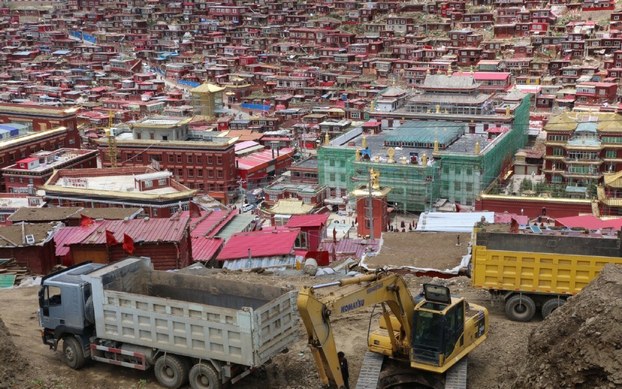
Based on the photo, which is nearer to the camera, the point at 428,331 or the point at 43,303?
the point at 428,331

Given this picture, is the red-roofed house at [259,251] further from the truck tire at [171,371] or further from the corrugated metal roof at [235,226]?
the truck tire at [171,371]

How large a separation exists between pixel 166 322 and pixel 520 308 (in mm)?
8176

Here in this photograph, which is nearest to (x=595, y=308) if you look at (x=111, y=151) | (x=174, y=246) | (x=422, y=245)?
(x=422, y=245)

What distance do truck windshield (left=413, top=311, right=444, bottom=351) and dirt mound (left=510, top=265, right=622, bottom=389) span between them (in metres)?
2.39

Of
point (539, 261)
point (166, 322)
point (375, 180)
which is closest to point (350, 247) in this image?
point (375, 180)

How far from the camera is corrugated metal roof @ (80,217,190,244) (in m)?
24.6

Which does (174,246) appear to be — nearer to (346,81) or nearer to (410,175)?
(410,175)

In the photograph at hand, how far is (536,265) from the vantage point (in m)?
17.0

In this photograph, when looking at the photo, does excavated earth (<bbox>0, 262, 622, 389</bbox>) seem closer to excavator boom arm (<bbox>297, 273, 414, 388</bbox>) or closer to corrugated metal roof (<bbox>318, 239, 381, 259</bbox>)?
excavator boom arm (<bbox>297, 273, 414, 388</bbox>)

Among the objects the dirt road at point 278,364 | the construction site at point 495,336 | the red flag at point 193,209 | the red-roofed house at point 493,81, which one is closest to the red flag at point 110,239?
the construction site at point 495,336

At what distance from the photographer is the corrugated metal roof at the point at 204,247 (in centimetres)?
2811

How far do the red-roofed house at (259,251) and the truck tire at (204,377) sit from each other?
11.6 meters

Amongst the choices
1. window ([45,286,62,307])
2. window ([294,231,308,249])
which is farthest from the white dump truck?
window ([294,231,308,249])

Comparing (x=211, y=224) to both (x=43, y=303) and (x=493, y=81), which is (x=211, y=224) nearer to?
(x=43, y=303)
